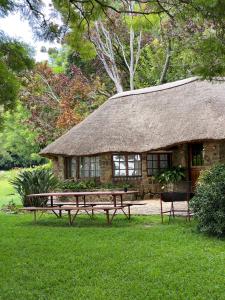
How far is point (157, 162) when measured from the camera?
18.6m

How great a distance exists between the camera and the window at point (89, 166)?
18766 millimetres

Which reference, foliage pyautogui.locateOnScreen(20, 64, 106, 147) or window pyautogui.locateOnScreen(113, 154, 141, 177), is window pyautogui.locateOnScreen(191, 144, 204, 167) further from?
foliage pyautogui.locateOnScreen(20, 64, 106, 147)

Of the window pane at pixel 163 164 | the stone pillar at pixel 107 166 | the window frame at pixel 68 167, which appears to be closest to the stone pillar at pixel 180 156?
the window pane at pixel 163 164

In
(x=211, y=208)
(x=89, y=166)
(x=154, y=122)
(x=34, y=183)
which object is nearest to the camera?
(x=211, y=208)

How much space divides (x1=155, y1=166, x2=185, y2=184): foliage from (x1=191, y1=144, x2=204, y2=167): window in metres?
0.55

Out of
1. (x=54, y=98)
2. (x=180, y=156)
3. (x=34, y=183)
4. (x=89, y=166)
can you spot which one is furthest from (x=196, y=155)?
(x=54, y=98)

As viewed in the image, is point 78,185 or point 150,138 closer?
point 150,138

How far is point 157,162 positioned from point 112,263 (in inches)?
484

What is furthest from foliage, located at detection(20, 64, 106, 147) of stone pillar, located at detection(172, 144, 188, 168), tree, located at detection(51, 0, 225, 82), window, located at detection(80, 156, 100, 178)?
tree, located at detection(51, 0, 225, 82)

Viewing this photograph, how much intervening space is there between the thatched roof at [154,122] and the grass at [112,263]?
6973mm

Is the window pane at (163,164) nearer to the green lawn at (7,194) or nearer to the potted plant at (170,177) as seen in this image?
the potted plant at (170,177)

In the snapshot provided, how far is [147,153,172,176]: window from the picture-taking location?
18.4m

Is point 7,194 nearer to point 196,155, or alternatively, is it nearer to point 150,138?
point 150,138

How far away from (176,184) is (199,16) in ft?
39.3
